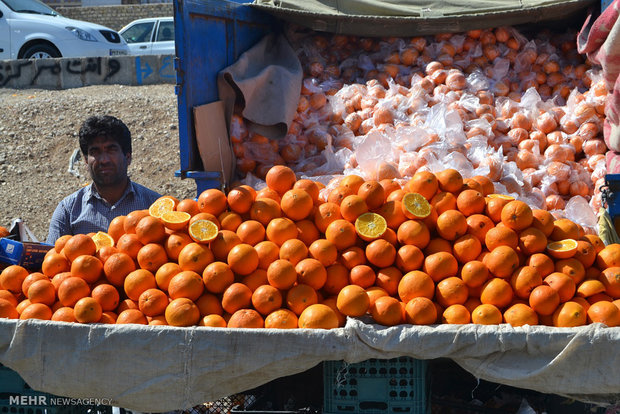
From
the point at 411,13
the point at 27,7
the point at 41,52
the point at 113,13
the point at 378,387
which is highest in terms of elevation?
the point at 113,13

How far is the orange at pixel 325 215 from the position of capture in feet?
8.96

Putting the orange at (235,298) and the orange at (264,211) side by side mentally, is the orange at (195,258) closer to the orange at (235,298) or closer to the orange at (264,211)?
the orange at (235,298)

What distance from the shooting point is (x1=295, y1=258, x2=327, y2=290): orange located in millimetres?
2498

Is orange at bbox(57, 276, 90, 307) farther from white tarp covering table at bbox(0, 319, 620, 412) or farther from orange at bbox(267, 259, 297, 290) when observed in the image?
orange at bbox(267, 259, 297, 290)

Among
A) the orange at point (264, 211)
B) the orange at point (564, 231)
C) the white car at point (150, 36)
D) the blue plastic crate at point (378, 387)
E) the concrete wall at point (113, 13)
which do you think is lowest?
the blue plastic crate at point (378, 387)

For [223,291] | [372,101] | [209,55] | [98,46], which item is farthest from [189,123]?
[98,46]

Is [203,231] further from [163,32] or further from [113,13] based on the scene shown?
[113,13]

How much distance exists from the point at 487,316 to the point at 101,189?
250 centimetres

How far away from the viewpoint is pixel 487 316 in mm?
2354

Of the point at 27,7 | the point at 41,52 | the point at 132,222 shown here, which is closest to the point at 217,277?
the point at 132,222

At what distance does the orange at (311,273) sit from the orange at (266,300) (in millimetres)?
123

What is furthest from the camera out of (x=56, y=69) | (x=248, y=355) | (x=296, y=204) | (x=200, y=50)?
(x=56, y=69)

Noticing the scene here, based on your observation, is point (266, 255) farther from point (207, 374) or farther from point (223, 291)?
point (207, 374)

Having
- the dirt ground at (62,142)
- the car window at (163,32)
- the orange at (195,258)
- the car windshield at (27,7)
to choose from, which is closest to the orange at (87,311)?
the orange at (195,258)
